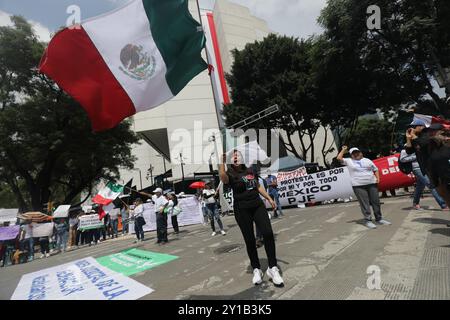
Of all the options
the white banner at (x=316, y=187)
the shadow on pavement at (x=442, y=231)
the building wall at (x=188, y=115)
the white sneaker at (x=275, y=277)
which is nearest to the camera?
the white sneaker at (x=275, y=277)

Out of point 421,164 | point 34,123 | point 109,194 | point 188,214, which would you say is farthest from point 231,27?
point 421,164

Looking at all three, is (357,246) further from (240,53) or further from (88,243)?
(240,53)

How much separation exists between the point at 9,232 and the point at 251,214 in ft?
41.3

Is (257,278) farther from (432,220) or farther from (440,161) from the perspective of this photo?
(432,220)

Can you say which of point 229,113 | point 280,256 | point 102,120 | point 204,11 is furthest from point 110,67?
point 204,11

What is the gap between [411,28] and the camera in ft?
53.8

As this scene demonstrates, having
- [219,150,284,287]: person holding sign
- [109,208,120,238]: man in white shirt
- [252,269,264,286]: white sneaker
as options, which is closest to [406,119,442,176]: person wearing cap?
[219,150,284,287]: person holding sign

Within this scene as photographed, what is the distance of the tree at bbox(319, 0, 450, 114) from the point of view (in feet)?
53.6

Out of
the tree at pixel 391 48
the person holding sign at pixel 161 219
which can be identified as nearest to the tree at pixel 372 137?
the tree at pixel 391 48

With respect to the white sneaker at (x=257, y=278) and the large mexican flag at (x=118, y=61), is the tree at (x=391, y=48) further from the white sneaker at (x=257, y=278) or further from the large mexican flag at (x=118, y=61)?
the white sneaker at (x=257, y=278)

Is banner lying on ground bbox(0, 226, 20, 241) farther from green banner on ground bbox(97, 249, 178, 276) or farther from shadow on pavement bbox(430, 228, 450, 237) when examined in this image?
shadow on pavement bbox(430, 228, 450, 237)

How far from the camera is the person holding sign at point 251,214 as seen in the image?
381 centimetres

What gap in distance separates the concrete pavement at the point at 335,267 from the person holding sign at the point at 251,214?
24 centimetres

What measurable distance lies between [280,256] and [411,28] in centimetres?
1715
